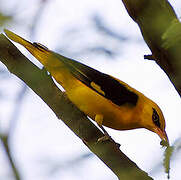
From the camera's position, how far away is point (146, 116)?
5375 millimetres

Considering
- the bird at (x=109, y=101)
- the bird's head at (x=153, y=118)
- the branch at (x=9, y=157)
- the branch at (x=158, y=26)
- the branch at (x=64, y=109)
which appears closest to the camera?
the branch at (x=9, y=157)

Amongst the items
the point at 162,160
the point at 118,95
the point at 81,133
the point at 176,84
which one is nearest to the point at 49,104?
the point at 81,133

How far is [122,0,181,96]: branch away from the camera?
64.2 inches

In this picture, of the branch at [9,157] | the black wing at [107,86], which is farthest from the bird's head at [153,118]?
the branch at [9,157]

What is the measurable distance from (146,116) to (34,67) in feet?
9.34

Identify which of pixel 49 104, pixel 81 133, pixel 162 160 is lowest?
pixel 81 133

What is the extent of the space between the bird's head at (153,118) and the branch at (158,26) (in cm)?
282

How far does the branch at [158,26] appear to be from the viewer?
1.63 m

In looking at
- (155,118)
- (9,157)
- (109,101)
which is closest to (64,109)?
(109,101)

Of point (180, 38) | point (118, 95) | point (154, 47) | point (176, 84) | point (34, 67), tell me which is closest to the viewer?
point (180, 38)

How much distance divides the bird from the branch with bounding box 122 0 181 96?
7.78ft

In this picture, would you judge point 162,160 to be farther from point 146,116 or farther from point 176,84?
point 146,116

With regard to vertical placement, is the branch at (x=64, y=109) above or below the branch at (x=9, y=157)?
below

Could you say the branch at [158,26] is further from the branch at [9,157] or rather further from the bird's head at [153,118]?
the bird's head at [153,118]
